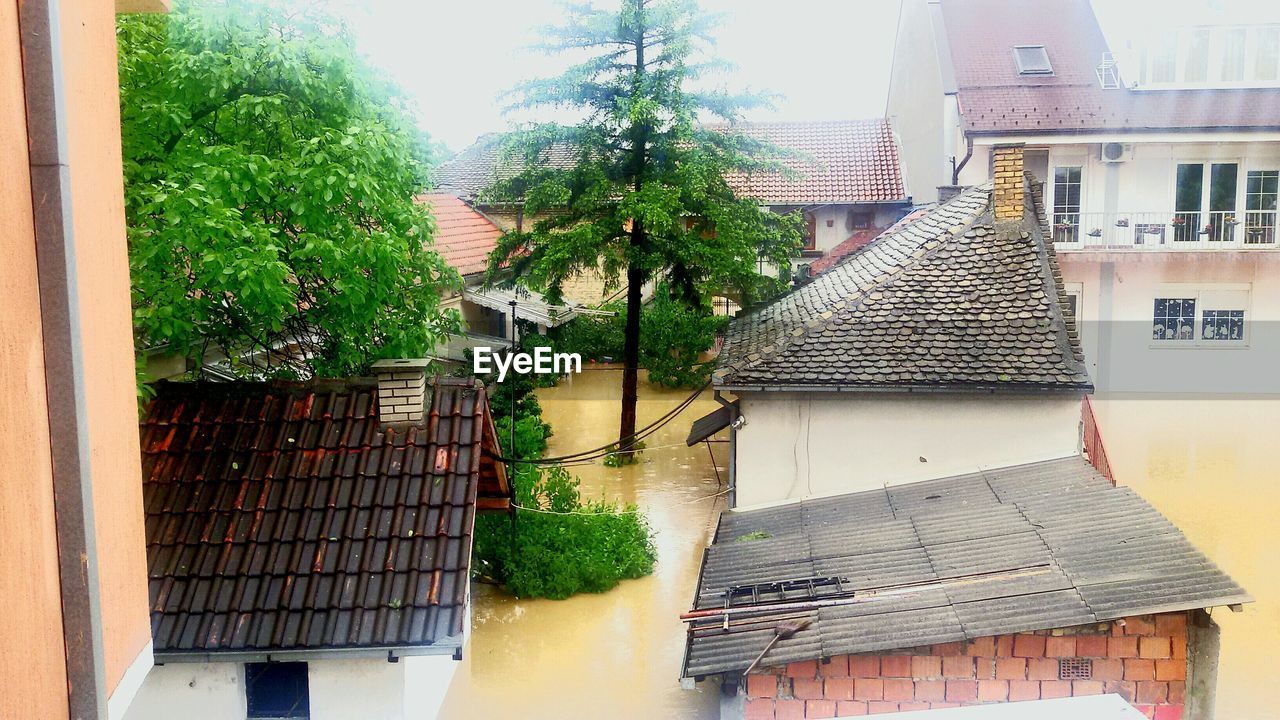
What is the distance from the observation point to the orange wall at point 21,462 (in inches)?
145

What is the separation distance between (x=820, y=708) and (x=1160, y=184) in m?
15.8

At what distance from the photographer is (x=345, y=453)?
26.1 ft

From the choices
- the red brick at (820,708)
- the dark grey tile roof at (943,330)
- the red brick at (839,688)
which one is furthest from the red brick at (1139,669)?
the dark grey tile roof at (943,330)

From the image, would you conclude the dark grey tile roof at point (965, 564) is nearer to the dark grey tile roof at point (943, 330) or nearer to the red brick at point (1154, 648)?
the red brick at point (1154, 648)

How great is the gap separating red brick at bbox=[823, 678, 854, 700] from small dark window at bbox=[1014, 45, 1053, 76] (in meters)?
16.2

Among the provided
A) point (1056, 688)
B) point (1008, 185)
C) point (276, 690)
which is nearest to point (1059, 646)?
point (1056, 688)

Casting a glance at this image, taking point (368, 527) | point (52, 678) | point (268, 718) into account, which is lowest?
point (268, 718)

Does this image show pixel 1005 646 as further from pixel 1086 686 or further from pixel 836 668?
pixel 836 668

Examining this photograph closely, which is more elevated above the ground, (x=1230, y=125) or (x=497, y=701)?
(x=1230, y=125)

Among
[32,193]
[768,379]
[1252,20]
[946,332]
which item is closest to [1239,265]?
[1252,20]

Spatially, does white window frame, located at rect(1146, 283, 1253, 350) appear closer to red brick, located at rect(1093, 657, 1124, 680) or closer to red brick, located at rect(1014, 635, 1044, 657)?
red brick, located at rect(1093, 657, 1124, 680)

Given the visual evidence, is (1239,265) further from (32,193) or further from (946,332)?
(32,193)

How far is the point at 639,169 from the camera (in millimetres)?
Result: 17172

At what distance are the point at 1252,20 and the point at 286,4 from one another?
17061 mm
